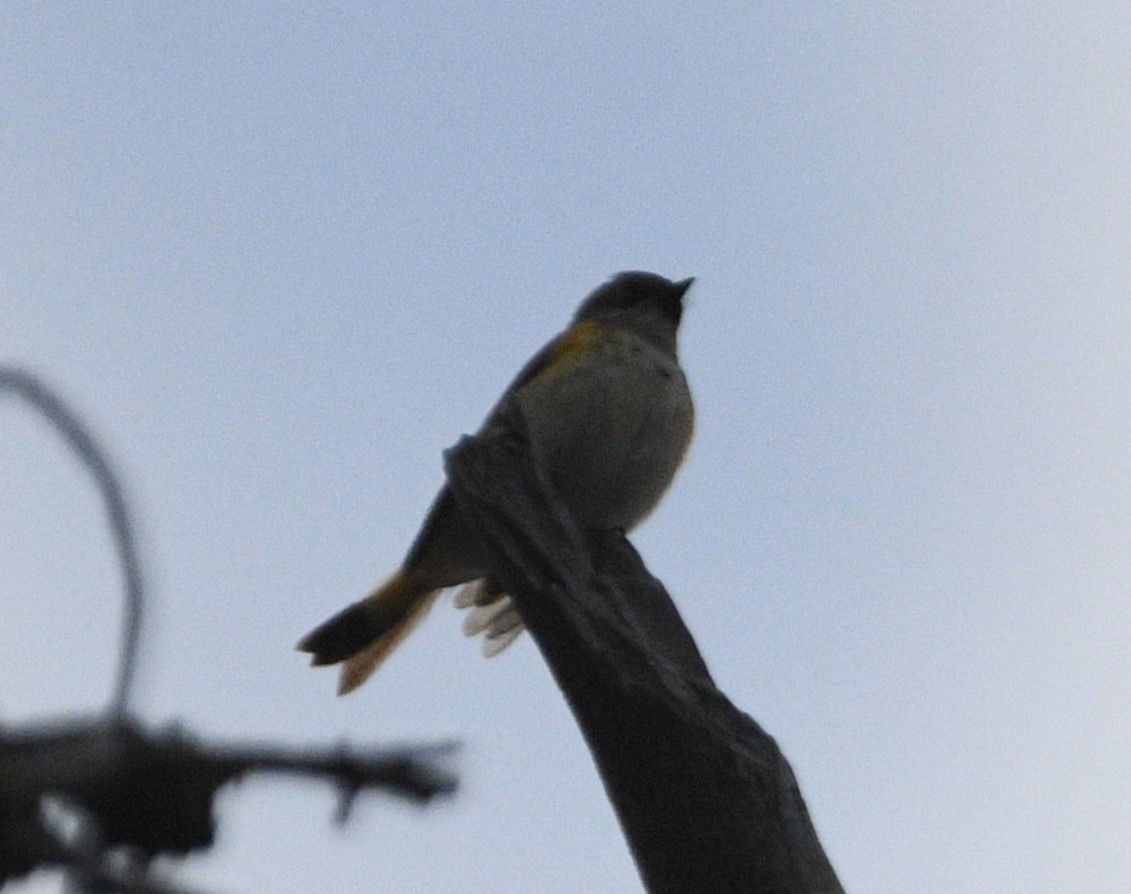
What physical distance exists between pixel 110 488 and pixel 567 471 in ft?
14.5

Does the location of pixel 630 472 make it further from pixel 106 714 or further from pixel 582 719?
pixel 106 714

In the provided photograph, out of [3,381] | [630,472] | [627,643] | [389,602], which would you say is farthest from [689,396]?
[3,381]

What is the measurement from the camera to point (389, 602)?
18.7 ft

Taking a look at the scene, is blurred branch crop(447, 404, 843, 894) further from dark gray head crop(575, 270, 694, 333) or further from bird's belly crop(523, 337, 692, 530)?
dark gray head crop(575, 270, 694, 333)

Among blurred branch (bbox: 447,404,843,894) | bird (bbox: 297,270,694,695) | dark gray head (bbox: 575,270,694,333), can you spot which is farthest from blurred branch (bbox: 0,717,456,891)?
dark gray head (bbox: 575,270,694,333)

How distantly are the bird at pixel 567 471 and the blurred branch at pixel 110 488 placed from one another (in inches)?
164

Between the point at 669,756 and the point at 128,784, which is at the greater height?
the point at 669,756

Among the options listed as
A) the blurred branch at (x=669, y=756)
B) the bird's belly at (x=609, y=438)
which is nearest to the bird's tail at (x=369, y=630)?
the bird's belly at (x=609, y=438)

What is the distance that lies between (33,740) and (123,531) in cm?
16

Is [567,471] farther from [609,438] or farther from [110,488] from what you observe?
[110,488]

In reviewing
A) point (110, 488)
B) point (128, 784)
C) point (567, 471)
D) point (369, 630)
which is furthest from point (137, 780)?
point (369, 630)

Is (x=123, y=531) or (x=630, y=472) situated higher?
(x=630, y=472)

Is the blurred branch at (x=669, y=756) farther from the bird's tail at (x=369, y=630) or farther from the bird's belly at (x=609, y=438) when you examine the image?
the bird's tail at (x=369, y=630)

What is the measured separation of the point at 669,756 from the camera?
7.44 feet
